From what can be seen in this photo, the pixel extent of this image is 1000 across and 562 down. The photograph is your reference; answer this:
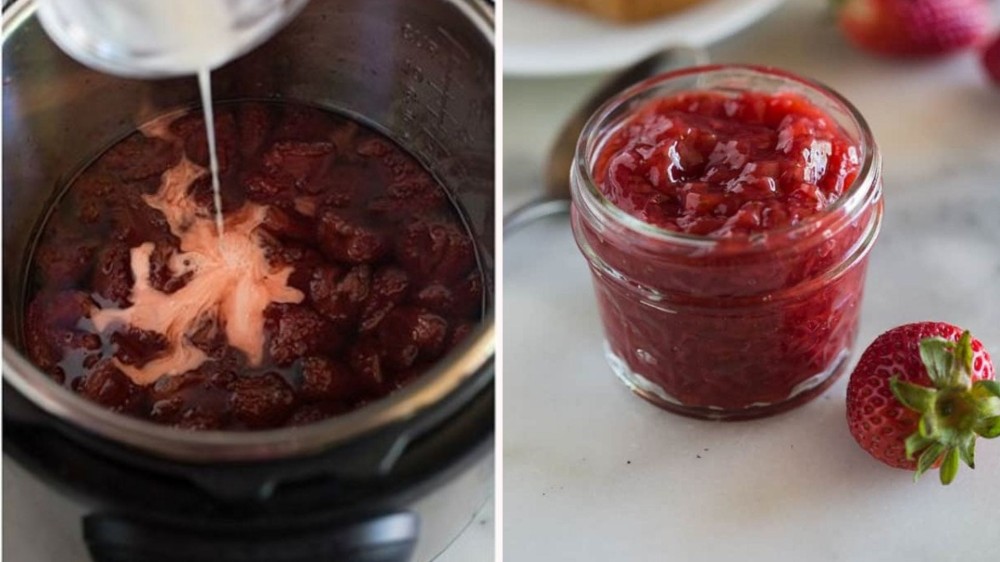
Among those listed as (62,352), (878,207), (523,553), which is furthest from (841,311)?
(62,352)

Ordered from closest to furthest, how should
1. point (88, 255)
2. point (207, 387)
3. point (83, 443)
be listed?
point (83, 443) → point (207, 387) → point (88, 255)

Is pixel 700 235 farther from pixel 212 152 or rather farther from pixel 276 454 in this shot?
pixel 212 152

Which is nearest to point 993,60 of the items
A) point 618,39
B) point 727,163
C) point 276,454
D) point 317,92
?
point 618,39

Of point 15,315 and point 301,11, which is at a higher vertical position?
point 301,11

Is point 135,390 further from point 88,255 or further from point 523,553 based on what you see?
point 523,553

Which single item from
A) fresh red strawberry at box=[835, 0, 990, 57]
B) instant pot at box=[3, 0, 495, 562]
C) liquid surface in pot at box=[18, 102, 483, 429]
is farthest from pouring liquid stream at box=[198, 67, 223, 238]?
fresh red strawberry at box=[835, 0, 990, 57]

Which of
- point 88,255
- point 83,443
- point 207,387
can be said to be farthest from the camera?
point 88,255
